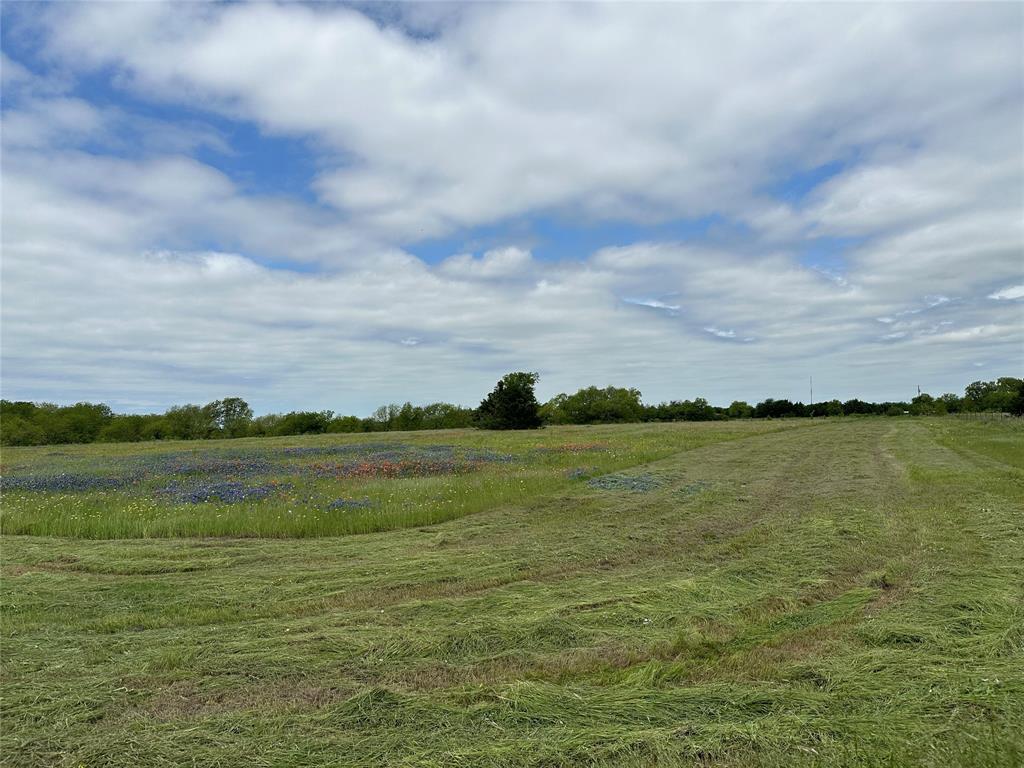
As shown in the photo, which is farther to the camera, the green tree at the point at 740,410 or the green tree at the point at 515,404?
the green tree at the point at 740,410

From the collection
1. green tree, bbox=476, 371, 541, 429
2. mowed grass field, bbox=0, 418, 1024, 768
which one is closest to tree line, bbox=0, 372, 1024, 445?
green tree, bbox=476, 371, 541, 429

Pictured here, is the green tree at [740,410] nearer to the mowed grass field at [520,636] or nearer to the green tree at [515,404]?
the green tree at [515,404]

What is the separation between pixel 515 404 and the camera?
224 feet

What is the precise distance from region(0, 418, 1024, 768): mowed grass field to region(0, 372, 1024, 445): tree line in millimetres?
58249

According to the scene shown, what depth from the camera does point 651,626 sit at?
5547 millimetres

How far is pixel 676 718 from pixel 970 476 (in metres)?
16.6

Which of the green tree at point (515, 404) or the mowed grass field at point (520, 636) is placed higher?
the green tree at point (515, 404)

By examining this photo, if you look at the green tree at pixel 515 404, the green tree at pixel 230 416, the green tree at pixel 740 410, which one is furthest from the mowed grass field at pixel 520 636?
the green tree at pixel 740 410

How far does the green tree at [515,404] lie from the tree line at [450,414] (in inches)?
4.6

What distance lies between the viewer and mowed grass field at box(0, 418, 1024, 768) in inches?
143

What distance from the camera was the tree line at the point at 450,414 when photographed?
68375 millimetres

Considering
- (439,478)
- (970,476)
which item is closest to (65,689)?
(439,478)

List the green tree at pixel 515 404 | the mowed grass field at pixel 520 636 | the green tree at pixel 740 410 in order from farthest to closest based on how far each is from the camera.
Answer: the green tree at pixel 740 410, the green tree at pixel 515 404, the mowed grass field at pixel 520 636

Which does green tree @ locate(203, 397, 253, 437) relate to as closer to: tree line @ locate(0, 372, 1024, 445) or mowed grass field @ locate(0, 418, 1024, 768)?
tree line @ locate(0, 372, 1024, 445)
